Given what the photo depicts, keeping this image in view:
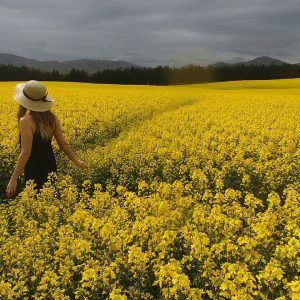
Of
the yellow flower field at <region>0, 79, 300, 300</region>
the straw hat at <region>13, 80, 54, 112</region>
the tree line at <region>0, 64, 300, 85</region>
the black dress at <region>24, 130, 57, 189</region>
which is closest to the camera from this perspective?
the yellow flower field at <region>0, 79, 300, 300</region>

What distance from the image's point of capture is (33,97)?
611 centimetres

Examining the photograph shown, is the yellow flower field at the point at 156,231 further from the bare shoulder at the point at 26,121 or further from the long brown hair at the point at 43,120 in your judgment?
the bare shoulder at the point at 26,121

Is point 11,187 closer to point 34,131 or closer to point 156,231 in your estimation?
point 34,131

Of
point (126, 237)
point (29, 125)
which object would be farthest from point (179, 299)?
point (29, 125)

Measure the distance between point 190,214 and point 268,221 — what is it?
1.42 m

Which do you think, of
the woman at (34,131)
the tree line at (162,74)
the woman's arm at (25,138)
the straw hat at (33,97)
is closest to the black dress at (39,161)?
the woman at (34,131)

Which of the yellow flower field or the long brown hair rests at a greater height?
the long brown hair

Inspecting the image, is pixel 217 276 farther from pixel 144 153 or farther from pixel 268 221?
pixel 144 153

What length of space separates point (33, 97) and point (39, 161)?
1.17m

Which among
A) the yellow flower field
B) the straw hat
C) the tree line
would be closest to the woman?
the straw hat

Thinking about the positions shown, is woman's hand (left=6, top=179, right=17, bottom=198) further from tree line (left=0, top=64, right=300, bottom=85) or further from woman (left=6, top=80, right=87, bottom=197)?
tree line (left=0, top=64, right=300, bottom=85)

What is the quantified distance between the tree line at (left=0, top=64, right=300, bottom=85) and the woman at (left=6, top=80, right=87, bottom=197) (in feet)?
295

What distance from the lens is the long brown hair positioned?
627 cm

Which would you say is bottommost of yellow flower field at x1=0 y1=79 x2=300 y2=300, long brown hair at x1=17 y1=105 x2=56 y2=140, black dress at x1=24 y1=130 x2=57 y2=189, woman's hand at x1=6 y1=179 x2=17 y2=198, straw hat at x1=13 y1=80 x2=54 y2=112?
yellow flower field at x1=0 y1=79 x2=300 y2=300
